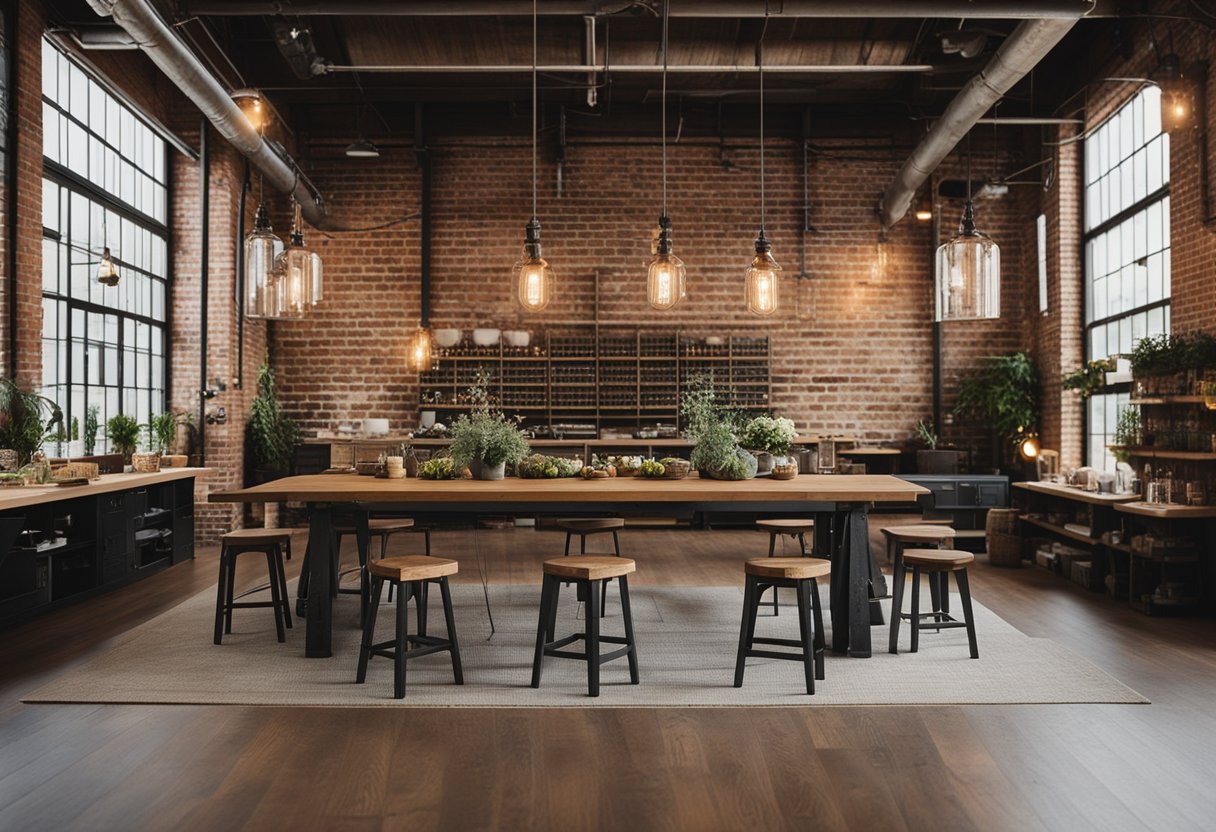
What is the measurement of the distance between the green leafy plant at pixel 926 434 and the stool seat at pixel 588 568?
7205 mm

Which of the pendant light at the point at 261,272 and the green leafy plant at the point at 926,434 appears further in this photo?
the green leafy plant at the point at 926,434

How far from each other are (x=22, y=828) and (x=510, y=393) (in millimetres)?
8147

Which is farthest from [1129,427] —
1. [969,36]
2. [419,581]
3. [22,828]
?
[22,828]

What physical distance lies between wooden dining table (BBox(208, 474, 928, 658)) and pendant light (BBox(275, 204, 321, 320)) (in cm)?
97

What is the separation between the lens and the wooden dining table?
4578 mm

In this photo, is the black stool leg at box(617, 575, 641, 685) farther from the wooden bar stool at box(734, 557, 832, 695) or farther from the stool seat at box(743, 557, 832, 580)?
the stool seat at box(743, 557, 832, 580)

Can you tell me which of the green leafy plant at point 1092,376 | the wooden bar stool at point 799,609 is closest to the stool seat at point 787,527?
the wooden bar stool at point 799,609

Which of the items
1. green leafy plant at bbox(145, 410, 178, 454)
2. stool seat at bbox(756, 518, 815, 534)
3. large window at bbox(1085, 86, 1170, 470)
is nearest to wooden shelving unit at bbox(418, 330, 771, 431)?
green leafy plant at bbox(145, 410, 178, 454)

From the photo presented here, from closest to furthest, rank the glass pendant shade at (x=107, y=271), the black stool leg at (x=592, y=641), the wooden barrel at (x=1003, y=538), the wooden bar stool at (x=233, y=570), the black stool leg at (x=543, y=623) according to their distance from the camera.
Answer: the black stool leg at (x=592, y=641) → the black stool leg at (x=543, y=623) → the wooden bar stool at (x=233, y=570) → the glass pendant shade at (x=107, y=271) → the wooden barrel at (x=1003, y=538)

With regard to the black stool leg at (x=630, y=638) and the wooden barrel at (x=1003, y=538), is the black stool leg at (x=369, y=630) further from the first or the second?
the wooden barrel at (x=1003, y=538)

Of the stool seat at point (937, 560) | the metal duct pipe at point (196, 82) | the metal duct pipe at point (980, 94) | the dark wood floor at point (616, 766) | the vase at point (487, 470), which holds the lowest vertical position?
the dark wood floor at point (616, 766)

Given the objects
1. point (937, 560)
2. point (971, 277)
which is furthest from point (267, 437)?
point (971, 277)

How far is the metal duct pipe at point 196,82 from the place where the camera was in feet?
19.1

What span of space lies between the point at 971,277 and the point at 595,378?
6276 millimetres
